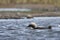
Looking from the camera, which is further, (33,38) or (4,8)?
(4,8)

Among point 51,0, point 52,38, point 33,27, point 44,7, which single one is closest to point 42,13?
point 44,7

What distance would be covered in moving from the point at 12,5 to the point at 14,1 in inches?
113

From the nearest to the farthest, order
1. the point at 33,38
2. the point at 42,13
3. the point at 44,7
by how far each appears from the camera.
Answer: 1. the point at 33,38
2. the point at 42,13
3. the point at 44,7

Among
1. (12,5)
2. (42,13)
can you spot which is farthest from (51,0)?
(42,13)

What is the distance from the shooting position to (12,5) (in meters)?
63.7

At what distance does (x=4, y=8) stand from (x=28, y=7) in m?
4.20

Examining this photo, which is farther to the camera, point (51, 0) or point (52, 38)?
point (51, 0)

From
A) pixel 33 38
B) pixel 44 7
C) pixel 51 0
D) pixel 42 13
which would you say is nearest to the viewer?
pixel 33 38

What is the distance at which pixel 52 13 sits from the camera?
55.3 metres

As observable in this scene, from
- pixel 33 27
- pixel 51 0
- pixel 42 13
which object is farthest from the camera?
pixel 51 0

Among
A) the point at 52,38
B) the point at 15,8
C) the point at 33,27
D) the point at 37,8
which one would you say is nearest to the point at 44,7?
the point at 37,8

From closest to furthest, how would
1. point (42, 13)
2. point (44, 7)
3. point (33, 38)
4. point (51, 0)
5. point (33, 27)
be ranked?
point (33, 38)
point (33, 27)
point (42, 13)
point (44, 7)
point (51, 0)

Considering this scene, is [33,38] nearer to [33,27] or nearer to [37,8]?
[33,27]

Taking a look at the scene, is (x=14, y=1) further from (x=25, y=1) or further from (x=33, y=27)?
(x=33, y=27)
